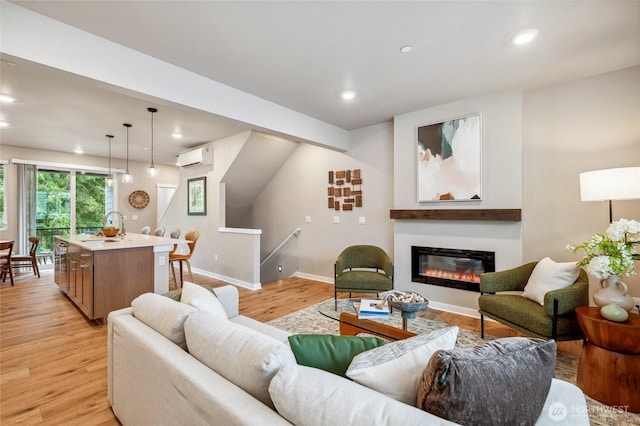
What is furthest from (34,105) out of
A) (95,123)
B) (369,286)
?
(369,286)

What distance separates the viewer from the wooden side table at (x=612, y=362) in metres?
1.81

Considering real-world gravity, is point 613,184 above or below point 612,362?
above

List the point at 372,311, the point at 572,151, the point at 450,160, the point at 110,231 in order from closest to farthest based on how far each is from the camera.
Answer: the point at 372,311 < the point at 572,151 < the point at 450,160 < the point at 110,231

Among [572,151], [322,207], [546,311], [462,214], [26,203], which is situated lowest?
[546,311]

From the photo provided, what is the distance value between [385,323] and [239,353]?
4.84ft

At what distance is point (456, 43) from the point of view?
2.29 m

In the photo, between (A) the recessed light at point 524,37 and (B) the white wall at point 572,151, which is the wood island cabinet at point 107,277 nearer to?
(A) the recessed light at point 524,37

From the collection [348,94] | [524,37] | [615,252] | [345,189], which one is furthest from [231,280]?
[524,37]

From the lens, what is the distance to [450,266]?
3.71 meters

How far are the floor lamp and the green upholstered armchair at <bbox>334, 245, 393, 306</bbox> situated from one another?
2.00m

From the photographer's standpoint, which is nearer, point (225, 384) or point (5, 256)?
point (225, 384)

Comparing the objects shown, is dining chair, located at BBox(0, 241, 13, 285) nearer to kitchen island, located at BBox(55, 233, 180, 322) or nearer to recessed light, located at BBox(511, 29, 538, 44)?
kitchen island, located at BBox(55, 233, 180, 322)

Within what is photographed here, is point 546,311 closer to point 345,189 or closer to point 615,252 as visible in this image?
point 615,252

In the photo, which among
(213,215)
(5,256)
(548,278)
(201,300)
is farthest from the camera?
(213,215)
